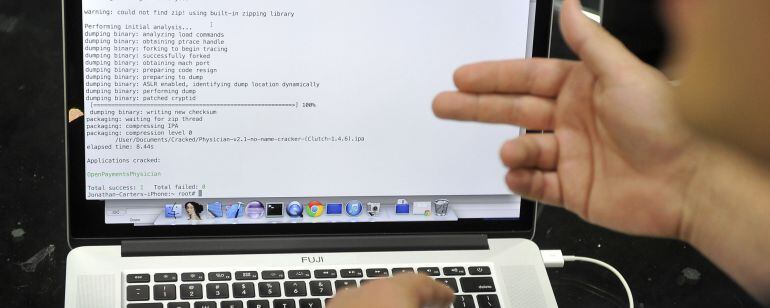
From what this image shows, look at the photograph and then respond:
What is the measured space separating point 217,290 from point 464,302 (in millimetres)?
222

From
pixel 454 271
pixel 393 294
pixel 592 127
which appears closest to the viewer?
pixel 393 294

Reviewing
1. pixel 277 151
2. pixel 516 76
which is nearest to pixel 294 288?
pixel 277 151

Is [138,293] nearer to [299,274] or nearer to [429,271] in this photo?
[299,274]

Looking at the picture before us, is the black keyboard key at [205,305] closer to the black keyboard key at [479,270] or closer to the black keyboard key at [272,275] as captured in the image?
the black keyboard key at [272,275]

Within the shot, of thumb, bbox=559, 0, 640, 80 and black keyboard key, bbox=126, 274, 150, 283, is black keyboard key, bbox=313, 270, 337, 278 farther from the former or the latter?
thumb, bbox=559, 0, 640, 80

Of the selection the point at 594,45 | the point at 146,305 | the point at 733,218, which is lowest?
the point at 146,305

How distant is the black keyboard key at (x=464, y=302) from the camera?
2.23 feet

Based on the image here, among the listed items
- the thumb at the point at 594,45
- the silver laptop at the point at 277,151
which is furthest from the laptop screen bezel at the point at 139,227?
the thumb at the point at 594,45

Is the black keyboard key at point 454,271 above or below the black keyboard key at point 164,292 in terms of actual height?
above

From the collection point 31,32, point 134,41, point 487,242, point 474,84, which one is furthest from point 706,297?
point 31,32

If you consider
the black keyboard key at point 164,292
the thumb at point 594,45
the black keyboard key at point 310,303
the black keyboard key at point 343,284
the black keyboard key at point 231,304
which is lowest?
the black keyboard key at point 231,304

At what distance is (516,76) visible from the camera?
62 cm

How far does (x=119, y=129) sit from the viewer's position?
0.67 metres

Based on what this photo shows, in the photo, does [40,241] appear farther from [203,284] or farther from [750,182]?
[750,182]
